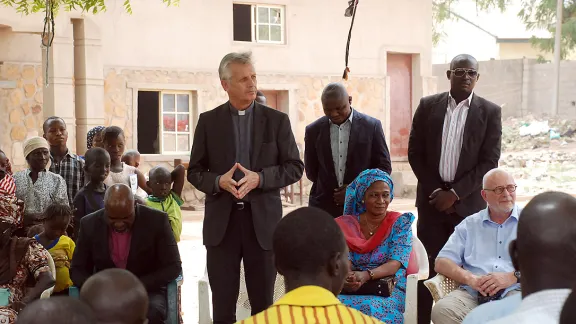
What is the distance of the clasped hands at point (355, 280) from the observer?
511 centimetres

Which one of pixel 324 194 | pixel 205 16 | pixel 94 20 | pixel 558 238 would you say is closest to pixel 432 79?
pixel 205 16

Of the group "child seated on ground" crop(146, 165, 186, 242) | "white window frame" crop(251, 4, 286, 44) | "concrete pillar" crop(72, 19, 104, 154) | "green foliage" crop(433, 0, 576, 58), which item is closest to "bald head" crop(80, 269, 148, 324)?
"child seated on ground" crop(146, 165, 186, 242)

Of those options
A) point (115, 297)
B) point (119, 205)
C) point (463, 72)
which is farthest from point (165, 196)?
point (115, 297)

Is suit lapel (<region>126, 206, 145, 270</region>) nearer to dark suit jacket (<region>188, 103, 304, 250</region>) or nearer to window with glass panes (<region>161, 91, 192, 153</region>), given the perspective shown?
dark suit jacket (<region>188, 103, 304, 250</region>)

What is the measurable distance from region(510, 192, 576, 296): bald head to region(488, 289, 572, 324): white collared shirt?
0.14 metres

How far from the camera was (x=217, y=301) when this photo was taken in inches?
199

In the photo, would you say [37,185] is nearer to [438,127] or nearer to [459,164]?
[438,127]

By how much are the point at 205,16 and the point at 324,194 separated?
10.6 metres

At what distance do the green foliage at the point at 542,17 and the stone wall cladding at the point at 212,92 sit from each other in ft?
30.8

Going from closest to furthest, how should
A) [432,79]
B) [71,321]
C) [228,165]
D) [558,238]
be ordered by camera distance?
[71,321] < [558,238] < [228,165] < [432,79]

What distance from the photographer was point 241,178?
16.0 feet

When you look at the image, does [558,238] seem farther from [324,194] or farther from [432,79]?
[432,79]

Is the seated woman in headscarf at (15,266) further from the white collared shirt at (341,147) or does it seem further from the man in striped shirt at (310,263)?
the man in striped shirt at (310,263)

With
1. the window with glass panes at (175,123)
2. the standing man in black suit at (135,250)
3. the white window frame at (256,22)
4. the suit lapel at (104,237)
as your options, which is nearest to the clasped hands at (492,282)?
the standing man in black suit at (135,250)
